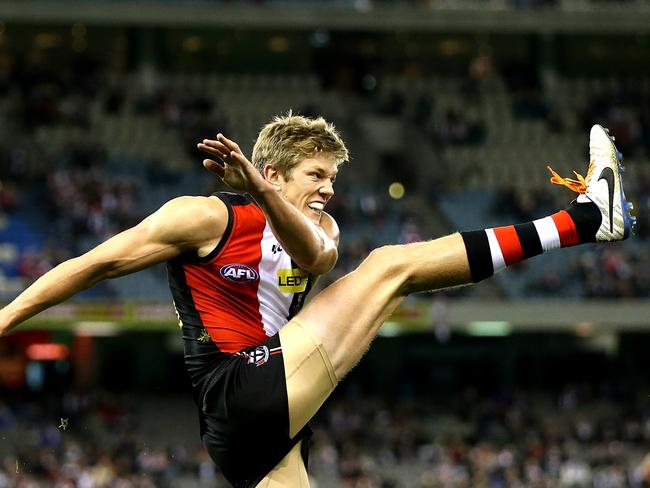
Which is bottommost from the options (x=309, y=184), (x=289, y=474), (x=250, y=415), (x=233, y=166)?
(x=289, y=474)

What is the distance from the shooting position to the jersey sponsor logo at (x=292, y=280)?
18.9 feet

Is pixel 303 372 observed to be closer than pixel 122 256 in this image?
No

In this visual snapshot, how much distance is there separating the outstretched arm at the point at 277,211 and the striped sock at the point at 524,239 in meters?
0.74

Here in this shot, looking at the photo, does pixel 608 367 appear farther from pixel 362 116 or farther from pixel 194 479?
pixel 194 479

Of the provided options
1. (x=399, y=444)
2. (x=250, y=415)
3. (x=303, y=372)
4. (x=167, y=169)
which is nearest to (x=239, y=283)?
(x=303, y=372)

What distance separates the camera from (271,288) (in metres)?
5.75

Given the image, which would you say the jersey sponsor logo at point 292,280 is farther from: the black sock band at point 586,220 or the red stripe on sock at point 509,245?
the black sock band at point 586,220

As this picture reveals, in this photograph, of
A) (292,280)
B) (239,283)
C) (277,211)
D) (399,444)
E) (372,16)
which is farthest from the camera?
(372,16)

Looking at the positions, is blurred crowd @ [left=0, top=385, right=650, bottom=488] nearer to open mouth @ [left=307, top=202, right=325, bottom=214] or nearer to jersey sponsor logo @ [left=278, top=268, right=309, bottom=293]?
jersey sponsor logo @ [left=278, top=268, right=309, bottom=293]

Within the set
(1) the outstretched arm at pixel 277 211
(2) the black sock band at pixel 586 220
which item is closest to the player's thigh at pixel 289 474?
(1) the outstretched arm at pixel 277 211

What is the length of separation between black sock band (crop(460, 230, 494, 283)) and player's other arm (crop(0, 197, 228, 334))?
→ 1270 mm

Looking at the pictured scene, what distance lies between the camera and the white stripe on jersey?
564 centimetres

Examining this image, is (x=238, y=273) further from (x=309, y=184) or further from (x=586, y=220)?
(x=586, y=220)

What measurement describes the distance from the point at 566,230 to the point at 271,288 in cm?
150
